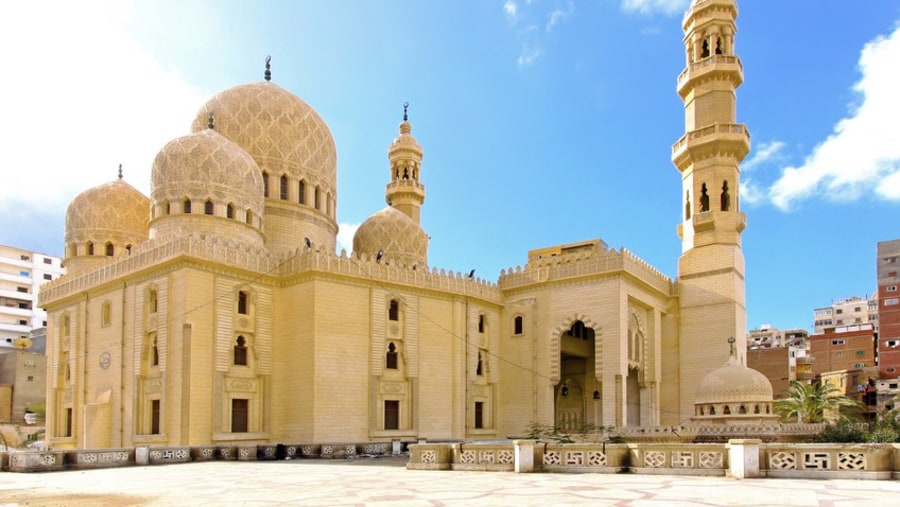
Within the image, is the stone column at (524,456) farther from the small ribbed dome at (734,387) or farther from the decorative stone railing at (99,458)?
the small ribbed dome at (734,387)

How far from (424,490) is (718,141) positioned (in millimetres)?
24260

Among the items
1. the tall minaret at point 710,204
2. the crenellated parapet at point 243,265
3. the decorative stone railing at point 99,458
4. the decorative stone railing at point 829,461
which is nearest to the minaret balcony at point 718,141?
the tall minaret at point 710,204

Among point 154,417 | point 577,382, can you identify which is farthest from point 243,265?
point 577,382

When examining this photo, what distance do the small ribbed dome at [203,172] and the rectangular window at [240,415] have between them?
6.92 m

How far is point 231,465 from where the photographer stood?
65.4 feet

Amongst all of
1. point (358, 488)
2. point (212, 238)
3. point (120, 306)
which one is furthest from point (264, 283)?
point (358, 488)

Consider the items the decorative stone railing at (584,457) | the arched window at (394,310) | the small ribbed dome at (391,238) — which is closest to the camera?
the decorative stone railing at (584,457)

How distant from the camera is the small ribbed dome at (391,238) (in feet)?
110

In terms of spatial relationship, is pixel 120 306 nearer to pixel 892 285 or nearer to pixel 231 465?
pixel 231 465

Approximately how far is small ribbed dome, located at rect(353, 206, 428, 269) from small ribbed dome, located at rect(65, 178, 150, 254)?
8943 millimetres

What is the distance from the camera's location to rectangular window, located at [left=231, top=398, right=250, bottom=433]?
24875 mm

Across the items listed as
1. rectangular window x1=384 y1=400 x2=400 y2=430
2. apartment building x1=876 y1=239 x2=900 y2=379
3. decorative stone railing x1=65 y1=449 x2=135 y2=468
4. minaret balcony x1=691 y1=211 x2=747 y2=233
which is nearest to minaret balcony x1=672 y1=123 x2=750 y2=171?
minaret balcony x1=691 y1=211 x2=747 y2=233

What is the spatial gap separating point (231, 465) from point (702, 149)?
22.5 m

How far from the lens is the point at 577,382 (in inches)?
1405
